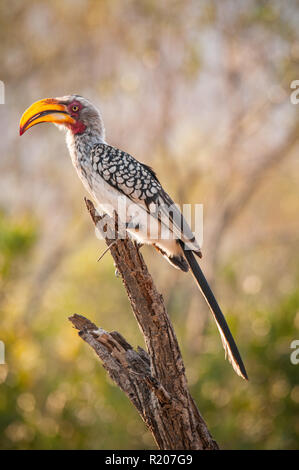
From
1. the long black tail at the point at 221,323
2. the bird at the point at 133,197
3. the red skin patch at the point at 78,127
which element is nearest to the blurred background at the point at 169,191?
the red skin patch at the point at 78,127

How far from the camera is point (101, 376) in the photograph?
7.01 m

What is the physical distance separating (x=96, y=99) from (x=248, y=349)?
6.30m

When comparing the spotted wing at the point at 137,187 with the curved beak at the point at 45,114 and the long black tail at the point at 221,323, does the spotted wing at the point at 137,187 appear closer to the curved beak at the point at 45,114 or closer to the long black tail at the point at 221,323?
the long black tail at the point at 221,323

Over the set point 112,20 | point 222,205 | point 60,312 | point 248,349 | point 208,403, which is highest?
point 112,20

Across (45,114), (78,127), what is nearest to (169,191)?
(78,127)

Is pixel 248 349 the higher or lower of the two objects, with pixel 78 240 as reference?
lower

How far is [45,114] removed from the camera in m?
3.86

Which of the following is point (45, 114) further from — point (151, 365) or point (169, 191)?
point (169, 191)

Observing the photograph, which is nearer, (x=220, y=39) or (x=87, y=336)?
(x=87, y=336)

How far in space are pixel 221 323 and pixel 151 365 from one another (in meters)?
0.61

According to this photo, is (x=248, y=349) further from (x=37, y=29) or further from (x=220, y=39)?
(x=37, y=29)

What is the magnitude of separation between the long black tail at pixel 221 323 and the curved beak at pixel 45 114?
1.26m

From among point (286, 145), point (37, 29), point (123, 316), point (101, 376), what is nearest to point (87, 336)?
point (101, 376)

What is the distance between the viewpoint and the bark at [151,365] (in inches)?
110
